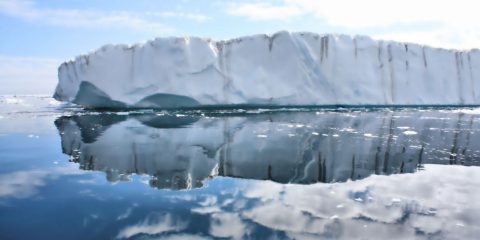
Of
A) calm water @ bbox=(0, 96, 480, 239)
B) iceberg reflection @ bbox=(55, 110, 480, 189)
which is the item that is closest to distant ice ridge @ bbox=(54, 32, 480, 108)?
iceberg reflection @ bbox=(55, 110, 480, 189)

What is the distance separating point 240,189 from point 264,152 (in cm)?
203

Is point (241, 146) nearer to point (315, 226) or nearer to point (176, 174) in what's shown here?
point (176, 174)

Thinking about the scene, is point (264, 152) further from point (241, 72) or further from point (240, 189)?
point (241, 72)

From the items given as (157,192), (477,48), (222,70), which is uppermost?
(477,48)

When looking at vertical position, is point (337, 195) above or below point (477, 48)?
below

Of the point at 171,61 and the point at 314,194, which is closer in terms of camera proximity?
the point at 314,194

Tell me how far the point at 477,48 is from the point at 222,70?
41.2ft

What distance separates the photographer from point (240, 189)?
3510 millimetres

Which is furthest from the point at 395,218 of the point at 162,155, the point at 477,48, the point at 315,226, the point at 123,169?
the point at 477,48

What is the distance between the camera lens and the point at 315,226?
255cm

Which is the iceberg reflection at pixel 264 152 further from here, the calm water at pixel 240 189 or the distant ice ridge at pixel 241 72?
the distant ice ridge at pixel 241 72

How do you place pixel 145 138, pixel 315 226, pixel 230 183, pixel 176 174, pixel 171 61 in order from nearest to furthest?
pixel 315 226
pixel 230 183
pixel 176 174
pixel 145 138
pixel 171 61

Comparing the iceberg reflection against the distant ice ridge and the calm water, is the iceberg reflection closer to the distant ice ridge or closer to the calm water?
the calm water

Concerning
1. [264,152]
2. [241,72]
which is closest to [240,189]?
[264,152]
